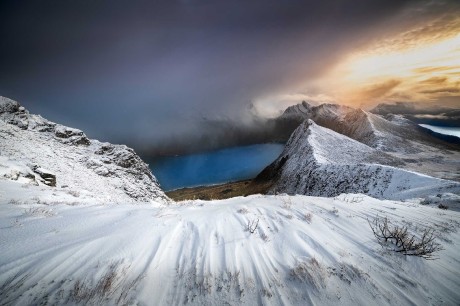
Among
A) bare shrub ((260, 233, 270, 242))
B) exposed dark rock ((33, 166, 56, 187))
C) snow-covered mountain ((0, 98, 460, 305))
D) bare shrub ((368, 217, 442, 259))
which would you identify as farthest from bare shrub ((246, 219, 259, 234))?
exposed dark rock ((33, 166, 56, 187))

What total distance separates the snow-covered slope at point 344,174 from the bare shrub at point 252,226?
7016mm

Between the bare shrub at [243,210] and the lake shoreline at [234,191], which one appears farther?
the lake shoreline at [234,191]

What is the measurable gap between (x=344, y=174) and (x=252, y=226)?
31202 mm

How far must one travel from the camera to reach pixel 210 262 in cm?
415

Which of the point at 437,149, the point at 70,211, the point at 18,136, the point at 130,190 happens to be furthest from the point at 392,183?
the point at 437,149

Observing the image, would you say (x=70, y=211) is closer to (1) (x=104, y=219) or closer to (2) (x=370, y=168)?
(1) (x=104, y=219)

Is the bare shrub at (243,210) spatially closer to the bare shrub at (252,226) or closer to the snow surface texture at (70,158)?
the bare shrub at (252,226)

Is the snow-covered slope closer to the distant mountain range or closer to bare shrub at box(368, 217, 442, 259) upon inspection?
the distant mountain range

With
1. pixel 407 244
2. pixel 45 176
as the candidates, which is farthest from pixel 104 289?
pixel 45 176

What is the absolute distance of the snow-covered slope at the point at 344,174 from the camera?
2014 cm

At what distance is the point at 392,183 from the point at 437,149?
8175 centimetres

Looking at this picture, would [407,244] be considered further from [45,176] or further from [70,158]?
[70,158]

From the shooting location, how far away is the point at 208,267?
3990 mm

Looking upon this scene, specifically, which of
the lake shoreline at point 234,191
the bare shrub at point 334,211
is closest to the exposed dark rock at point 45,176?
the lake shoreline at point 234,191
